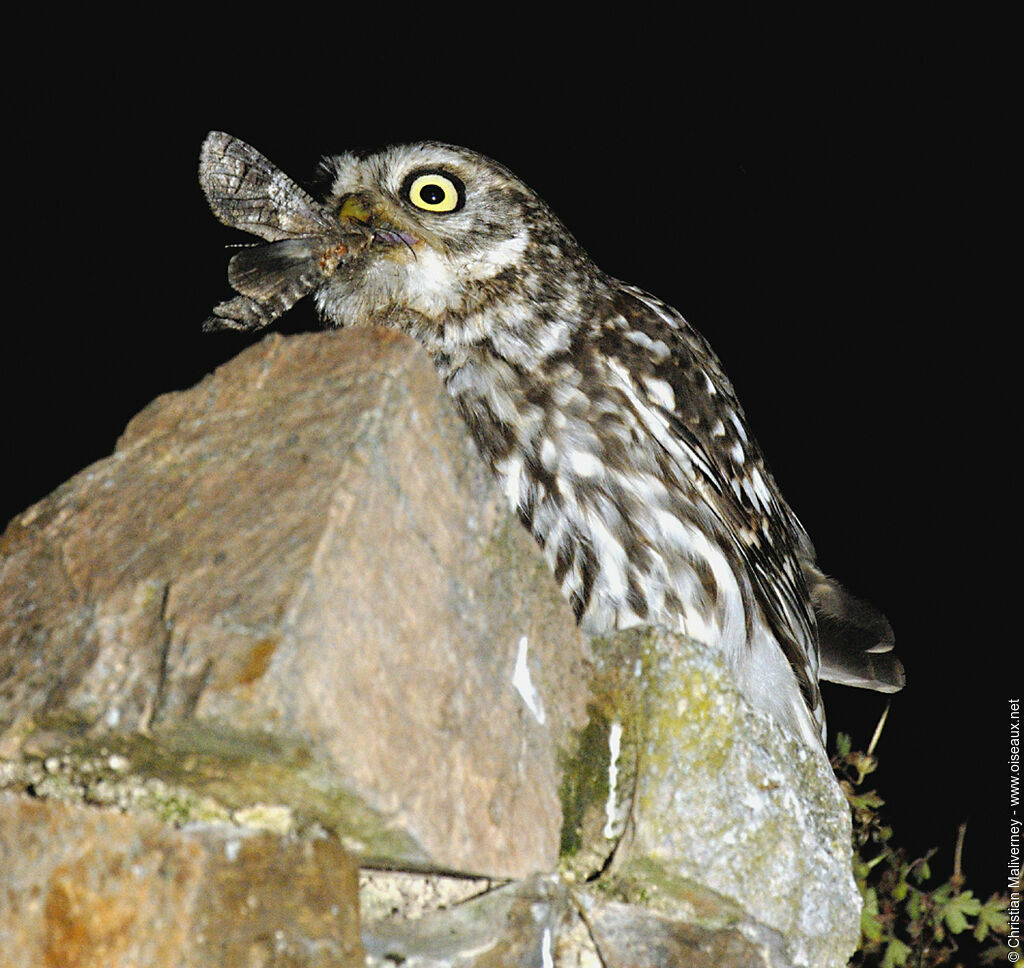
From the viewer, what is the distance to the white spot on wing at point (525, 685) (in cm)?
149

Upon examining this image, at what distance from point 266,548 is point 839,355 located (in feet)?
13.7

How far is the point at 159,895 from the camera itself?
1.19 meters

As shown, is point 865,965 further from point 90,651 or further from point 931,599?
point 90,651

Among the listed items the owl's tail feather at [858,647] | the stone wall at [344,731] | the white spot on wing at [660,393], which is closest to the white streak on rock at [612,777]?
the stone wall at [344,731]

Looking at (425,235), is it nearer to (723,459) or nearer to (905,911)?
(723,459)

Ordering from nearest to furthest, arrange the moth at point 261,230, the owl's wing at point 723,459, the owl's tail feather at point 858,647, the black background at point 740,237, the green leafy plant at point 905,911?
the moth at point 261,230
the owl's wing at point 723,459
the owl's tail feather at point 858,647
the green leafy plant at point 905,911
the black background at point 740,237

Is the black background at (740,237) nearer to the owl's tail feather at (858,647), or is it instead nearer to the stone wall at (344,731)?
the owl's tail feather at (858,647)

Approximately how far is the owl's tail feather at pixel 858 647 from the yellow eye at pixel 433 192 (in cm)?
139

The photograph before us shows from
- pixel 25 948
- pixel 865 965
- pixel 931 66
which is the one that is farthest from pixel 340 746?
pixel 931 66

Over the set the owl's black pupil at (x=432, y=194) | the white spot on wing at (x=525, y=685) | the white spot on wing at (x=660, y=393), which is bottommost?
the white spot on wing at (x=525, y=685)

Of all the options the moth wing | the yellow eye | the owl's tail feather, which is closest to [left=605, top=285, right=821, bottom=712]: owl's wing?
the owl's tail feather

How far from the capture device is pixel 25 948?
119 cm

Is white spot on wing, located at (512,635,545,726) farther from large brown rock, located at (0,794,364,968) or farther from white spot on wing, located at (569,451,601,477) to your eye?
white spot on wing, located at (569,451,601,477)

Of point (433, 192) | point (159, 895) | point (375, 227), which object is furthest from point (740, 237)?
point (159, 895)
